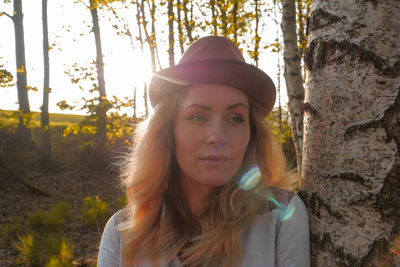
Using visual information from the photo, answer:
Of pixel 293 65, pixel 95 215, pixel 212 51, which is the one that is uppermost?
pixel 293 65

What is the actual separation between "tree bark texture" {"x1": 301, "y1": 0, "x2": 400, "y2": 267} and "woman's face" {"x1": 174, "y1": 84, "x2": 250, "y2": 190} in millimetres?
488

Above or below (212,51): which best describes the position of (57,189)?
below

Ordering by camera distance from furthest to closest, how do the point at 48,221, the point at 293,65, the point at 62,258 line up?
the point at 48,221 < the point at 293,65 < the point at 62,258

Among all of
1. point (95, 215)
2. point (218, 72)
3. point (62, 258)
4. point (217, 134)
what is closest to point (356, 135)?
point (217, 134)

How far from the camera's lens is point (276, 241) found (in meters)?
1.30

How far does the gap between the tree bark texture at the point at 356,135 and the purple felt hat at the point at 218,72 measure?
50 centimetres

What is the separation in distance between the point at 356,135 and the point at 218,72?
766mm

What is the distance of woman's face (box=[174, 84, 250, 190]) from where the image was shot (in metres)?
1.42

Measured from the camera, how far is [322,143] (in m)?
1.01

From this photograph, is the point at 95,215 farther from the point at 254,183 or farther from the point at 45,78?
the point at 45,78

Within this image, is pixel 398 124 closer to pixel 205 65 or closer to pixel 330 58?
pixel 330 58

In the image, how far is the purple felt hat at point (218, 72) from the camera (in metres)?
1.47

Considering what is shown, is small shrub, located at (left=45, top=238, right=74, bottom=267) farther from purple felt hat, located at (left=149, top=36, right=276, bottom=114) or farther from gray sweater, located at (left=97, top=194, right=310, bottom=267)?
purple felt hat, located at (left=149, top=36, right=276, bottom=114)

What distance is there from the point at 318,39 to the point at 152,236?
53.4 inches
